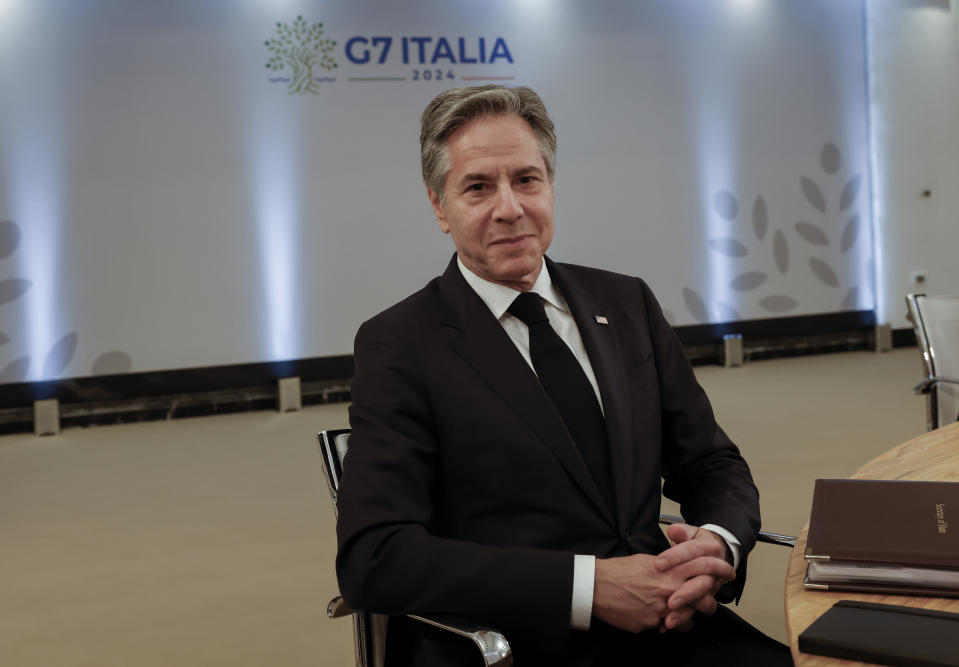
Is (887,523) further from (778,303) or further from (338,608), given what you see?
(778,303)

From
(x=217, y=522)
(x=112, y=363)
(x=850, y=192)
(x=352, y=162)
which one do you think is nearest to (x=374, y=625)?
(x=217, y=522)

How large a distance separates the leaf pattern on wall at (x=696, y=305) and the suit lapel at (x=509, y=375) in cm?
740

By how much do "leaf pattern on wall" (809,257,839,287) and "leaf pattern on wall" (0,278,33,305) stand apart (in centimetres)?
691

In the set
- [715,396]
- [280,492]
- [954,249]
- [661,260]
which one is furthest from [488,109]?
[954,249]

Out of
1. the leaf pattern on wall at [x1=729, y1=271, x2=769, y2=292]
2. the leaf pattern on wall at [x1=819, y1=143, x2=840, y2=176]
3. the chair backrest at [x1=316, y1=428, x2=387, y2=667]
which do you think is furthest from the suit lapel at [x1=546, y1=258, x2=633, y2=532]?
the leaf pattern on wall at [x1=819, y1=143, x2=840, y2=176]

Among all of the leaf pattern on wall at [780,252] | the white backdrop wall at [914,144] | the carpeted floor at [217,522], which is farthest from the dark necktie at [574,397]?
Result: the white backdrop wall at [914,144]

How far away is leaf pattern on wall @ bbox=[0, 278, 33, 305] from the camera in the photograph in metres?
7.14

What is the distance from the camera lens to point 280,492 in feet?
17.1

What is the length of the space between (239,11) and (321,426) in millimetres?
3339

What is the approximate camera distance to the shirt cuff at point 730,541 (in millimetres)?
1666

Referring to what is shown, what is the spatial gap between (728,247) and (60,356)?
5840 mm

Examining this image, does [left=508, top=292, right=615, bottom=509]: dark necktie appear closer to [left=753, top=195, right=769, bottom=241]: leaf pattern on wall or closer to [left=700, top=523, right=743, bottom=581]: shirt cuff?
[left=700, top=523, right=743, bottom=581]: shirt cuff

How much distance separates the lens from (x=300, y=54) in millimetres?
7746

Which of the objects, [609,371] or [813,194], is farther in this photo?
[813,194]
